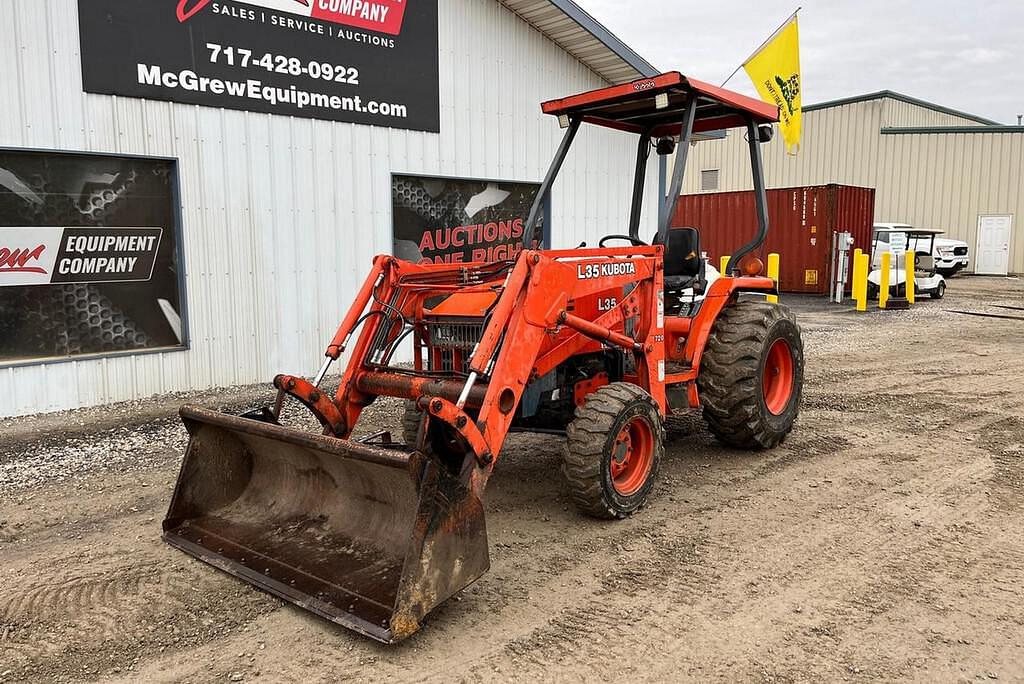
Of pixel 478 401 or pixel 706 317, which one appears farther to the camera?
pixel 706 317

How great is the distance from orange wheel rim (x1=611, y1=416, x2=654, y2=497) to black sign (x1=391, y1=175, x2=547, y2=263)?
16.1 feet

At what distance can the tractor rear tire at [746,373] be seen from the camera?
5457mm

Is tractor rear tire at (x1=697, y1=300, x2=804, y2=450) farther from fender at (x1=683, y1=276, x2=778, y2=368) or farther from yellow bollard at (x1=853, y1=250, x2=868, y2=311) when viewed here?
yellow bollard at (x1=853, y1=250, x2=868, y2=311)

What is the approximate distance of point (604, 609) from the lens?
3473mm

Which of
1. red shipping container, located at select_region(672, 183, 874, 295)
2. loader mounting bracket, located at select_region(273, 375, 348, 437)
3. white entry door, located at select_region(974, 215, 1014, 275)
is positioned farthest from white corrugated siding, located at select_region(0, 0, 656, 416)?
white entry door, located at select_region(974, 215, 1014, 275)

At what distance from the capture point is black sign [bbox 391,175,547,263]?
31.0ft

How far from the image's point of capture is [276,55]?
8.19 meters

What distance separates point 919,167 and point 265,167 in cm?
2757

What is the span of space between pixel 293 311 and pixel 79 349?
2112mm

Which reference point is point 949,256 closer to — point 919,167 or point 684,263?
point 919,167

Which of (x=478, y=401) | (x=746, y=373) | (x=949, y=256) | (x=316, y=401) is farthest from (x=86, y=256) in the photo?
(x=949, y=256)

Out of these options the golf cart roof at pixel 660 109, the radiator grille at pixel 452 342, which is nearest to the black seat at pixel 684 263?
the golf cart roof at pixel 660 109

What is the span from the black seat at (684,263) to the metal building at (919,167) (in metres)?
26.4

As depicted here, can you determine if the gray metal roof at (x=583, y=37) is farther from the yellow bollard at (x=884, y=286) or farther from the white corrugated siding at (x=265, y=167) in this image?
the yellow bollard at (x=884, y=286)
